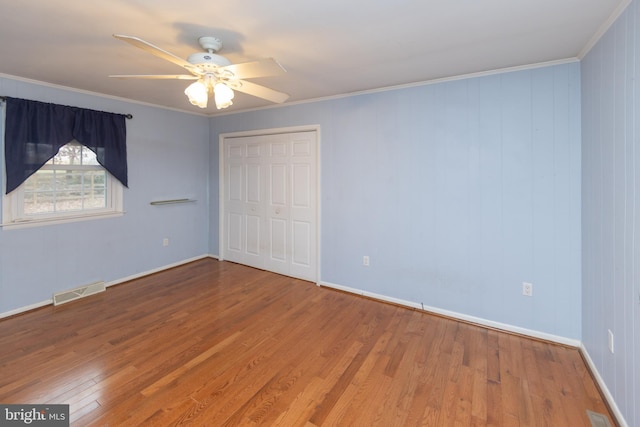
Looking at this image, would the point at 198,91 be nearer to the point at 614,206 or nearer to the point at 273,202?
the point at 273,202

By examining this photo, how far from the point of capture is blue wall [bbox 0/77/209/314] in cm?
304

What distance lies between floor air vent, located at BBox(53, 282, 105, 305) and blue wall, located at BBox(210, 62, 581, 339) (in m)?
2.74

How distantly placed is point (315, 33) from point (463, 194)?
196 cm

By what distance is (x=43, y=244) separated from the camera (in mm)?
3189

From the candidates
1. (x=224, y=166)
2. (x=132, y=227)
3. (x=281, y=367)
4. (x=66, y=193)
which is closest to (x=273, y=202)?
(x=224, y=166)

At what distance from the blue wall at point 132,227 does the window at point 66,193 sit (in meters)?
0.11

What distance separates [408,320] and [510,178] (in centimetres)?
162

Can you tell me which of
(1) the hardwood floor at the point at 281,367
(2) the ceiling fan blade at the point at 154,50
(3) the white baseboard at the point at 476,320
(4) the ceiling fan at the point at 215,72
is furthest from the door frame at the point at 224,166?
(2) the ceiling fan blade at the point at 154,50

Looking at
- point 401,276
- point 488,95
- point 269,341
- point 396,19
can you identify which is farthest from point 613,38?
point 269,341

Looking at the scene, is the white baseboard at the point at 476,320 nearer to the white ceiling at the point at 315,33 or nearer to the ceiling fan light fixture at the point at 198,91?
the white ceiling at the point at 315,33

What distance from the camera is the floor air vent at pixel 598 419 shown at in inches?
66.5

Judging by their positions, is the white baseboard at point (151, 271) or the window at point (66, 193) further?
the white baseboard at point (151, 271)

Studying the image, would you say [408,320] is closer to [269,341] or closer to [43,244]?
[269,341]

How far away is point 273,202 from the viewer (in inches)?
169
